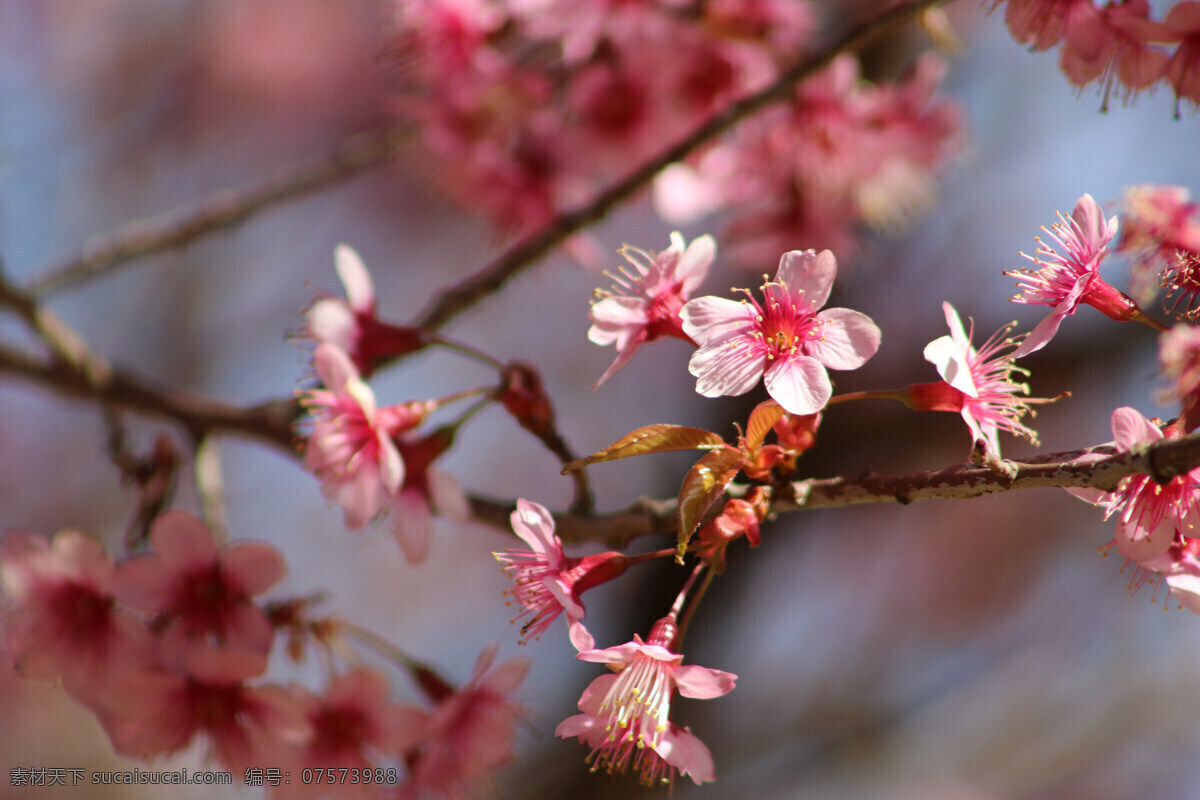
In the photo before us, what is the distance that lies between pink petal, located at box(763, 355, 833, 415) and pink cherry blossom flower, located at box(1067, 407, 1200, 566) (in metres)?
0.19

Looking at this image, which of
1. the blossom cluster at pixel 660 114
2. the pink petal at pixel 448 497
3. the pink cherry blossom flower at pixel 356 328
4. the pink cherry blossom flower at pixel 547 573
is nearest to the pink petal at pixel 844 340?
the pink cherry blossom flower at pixel 547 573

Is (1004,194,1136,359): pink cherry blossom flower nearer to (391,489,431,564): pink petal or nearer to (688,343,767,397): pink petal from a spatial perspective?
(688,343,767,397): pink petal

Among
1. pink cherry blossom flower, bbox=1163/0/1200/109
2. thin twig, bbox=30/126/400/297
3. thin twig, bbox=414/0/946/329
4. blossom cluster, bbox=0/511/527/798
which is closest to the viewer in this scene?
pink cherry blossom flower, bbox=1163/0/1200/109

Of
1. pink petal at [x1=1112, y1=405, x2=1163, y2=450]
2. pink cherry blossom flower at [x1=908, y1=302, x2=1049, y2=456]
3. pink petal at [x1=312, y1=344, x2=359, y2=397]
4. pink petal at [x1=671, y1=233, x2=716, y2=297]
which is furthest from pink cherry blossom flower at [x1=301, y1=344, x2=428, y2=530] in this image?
pink petal at [x1=1112, y1=405, x2=1163, y2=450]

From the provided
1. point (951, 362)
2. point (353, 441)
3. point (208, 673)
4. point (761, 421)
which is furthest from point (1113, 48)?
point (208, 673)

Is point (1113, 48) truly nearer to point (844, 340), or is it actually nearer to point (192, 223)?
point (844, 340)

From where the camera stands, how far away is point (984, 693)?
8.91 feet

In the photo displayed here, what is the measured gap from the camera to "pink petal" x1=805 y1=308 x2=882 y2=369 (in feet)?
2.30

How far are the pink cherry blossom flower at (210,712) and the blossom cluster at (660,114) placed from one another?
37.8 inches

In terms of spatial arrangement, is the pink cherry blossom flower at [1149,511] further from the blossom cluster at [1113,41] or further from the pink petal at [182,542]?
the pink petal at [182,542]

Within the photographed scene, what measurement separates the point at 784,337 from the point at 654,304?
12 cm

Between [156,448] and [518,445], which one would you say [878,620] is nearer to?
[518,445]

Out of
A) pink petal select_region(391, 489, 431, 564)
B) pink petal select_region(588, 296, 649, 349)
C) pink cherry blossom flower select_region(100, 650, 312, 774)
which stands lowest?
pink cherry blossom flower select_region(100, 650, 312, 774)

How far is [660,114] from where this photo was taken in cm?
167
